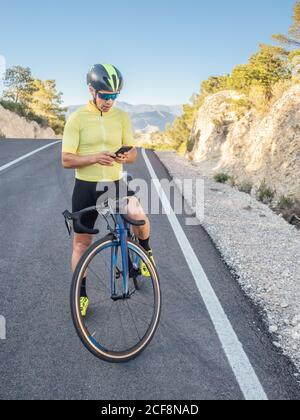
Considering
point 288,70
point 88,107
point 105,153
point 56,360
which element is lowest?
point 56,360

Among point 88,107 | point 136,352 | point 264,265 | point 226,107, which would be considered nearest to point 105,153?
point 88,107

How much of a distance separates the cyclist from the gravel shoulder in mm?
1560

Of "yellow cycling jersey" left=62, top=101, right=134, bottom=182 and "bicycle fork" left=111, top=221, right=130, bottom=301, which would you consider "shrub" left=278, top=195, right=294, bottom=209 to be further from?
"bicycle fork" left=111, top=221, right=130, bottom=301

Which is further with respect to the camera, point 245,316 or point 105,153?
point 245,316

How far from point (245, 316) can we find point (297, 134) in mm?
8474

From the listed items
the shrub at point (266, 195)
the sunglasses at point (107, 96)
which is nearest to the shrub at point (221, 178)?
the shrub at point (266, 195)

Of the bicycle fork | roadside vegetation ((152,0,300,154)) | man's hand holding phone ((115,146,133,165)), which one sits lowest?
the bicycle fork

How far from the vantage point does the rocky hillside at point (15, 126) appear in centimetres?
2808

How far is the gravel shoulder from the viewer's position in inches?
157

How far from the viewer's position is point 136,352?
10.8ft

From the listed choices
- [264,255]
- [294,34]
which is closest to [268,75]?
[294,34]

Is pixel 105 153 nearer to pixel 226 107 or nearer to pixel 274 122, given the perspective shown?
pixel 274 122

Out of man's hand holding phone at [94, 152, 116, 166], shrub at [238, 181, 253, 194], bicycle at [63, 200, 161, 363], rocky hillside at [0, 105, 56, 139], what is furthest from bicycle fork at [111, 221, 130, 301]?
rocky hillside at [0, 105, 56, 139]

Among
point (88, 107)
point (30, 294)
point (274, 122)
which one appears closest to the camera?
point (88, 107)
